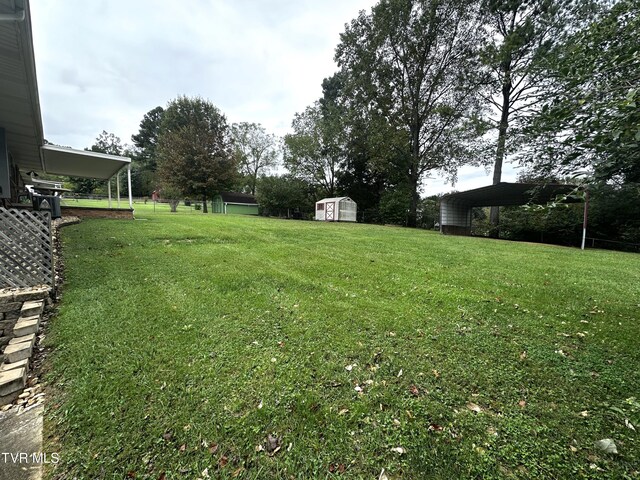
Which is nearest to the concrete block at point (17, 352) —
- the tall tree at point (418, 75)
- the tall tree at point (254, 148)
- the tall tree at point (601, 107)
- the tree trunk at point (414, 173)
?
the tall tree at point (601, 107)

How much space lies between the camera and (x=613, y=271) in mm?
5918

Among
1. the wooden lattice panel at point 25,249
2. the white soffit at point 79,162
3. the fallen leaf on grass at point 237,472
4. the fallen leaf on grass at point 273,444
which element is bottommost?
the fallen leaf on grass at point 237,472

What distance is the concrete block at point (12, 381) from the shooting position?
195 centimetres

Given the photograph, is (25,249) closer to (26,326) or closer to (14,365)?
(26,326)

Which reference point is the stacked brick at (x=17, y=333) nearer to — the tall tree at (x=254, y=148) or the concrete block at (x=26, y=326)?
the concrete block at (x=26, y=326)

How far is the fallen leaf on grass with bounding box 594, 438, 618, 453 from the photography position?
61.8 inches

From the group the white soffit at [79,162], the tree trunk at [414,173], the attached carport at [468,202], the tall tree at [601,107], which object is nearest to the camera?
the tall tree at [601,107]

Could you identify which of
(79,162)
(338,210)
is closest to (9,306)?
(79,162)

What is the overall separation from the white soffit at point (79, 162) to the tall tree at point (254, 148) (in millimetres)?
23569

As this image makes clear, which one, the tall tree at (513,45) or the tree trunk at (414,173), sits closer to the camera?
the tall tree at (513,45)

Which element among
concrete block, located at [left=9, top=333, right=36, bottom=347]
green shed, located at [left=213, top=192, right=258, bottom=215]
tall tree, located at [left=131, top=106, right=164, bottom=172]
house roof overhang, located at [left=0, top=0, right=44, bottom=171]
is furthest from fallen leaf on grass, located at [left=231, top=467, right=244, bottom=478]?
tall tree, located at [left=131, top=106, right=164, bottom=172]

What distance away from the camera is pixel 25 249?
10.8ft

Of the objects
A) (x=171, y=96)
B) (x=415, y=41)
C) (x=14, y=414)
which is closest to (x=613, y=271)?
(x=14, y=414)

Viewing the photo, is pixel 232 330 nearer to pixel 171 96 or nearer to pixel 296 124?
pixel 296 124
